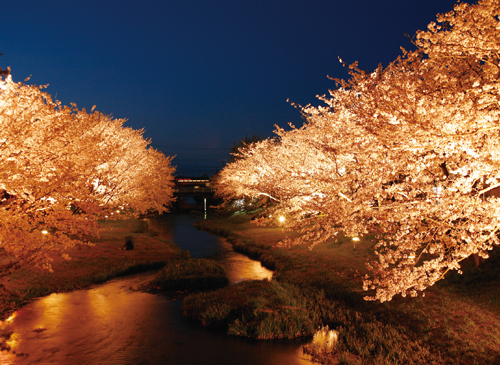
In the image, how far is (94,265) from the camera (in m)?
16.8

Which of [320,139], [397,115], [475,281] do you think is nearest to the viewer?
[397,115]

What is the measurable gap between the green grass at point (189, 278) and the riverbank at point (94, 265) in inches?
109

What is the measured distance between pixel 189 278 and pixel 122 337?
18.2 ft

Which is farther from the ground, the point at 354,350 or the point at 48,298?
the point at 48,298

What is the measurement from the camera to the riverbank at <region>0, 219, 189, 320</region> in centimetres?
1323

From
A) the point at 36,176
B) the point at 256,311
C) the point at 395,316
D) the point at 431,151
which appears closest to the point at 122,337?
the point at 256,311

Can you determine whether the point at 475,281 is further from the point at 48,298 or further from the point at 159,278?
the point at 48,298

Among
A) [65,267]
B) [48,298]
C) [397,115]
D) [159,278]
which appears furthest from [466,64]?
[65,267]

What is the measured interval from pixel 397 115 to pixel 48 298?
14.3 m

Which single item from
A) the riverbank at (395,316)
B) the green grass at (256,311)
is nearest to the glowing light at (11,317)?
the green grass at (256,311)

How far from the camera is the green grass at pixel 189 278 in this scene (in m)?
14.6

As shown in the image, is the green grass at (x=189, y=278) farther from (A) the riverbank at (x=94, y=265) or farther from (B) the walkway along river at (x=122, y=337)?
(A) the riverbank at (x=94, y=265)

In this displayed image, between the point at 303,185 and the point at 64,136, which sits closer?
the point at 64,136

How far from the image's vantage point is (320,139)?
11.7 metres
